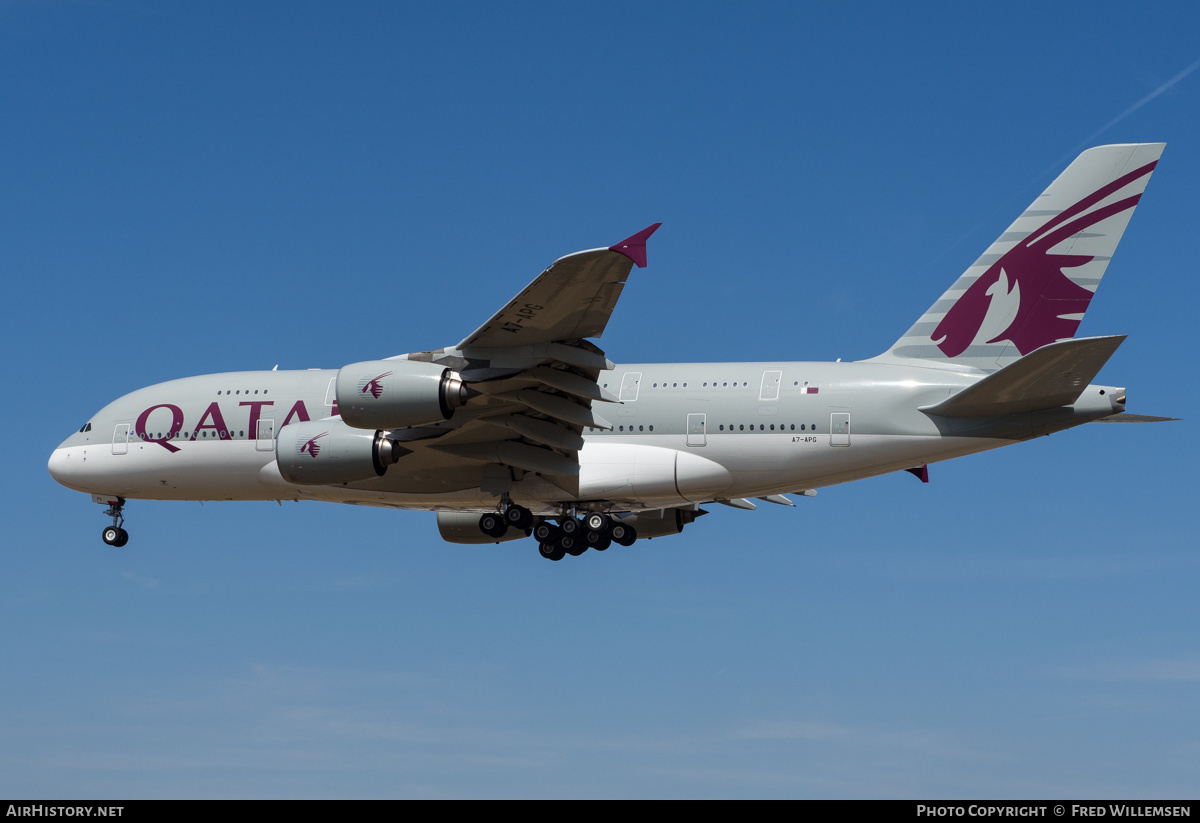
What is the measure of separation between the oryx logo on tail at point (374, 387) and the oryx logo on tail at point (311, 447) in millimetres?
2900

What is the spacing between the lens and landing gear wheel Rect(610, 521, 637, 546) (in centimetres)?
2872

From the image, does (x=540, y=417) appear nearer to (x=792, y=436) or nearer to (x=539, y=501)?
(x=539, y=501)

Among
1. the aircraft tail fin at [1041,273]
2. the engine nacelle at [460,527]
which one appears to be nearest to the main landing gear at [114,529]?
the engine nacelle at [460,527]

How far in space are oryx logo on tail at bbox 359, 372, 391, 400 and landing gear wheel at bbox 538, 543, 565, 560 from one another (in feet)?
23.1

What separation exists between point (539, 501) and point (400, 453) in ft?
11.0

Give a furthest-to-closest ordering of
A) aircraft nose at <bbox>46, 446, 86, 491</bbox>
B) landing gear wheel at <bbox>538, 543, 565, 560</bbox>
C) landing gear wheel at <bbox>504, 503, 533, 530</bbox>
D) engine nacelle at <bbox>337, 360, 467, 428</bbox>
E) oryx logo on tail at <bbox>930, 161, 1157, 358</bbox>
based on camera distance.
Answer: aircraft nose at <bbox>46, 446, 86, 491</bbox>
landing gear wheel at <bbox>538, 543, 565, 560</bbox>
landing gear wheel at <bbox>504, 503, 533, 530</bbox>
oryx logo on tail at <bbox>930, 161, 1157, 358</bbox>
engine nacelle at <bbox>337, 360, 467, 428</bbox>

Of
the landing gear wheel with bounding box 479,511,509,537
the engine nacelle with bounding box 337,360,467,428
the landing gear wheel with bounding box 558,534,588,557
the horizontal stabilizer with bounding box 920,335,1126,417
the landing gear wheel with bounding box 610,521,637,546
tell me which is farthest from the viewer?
the landing gear wheel with bounding box 610,521,637,546

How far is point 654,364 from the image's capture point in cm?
2797

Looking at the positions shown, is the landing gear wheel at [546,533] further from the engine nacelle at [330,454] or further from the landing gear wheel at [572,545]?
the engine nacelle at [330,454]

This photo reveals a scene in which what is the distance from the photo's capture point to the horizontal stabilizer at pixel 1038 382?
2195cm

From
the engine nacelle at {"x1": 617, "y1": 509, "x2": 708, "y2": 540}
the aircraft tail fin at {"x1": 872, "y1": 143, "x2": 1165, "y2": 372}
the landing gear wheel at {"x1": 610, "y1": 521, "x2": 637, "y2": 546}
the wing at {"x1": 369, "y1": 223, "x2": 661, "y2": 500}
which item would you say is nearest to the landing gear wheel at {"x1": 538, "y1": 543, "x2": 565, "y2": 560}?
the landing gear wheel at {"x1": 610, "y1": 521, "x2": 637, "y2": 546}

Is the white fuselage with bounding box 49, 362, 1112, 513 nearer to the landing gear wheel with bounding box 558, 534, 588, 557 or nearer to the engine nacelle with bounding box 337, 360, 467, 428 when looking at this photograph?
the landing gear wheel with bounding box 558, 534, 588, 557

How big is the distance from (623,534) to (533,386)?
5.56m
